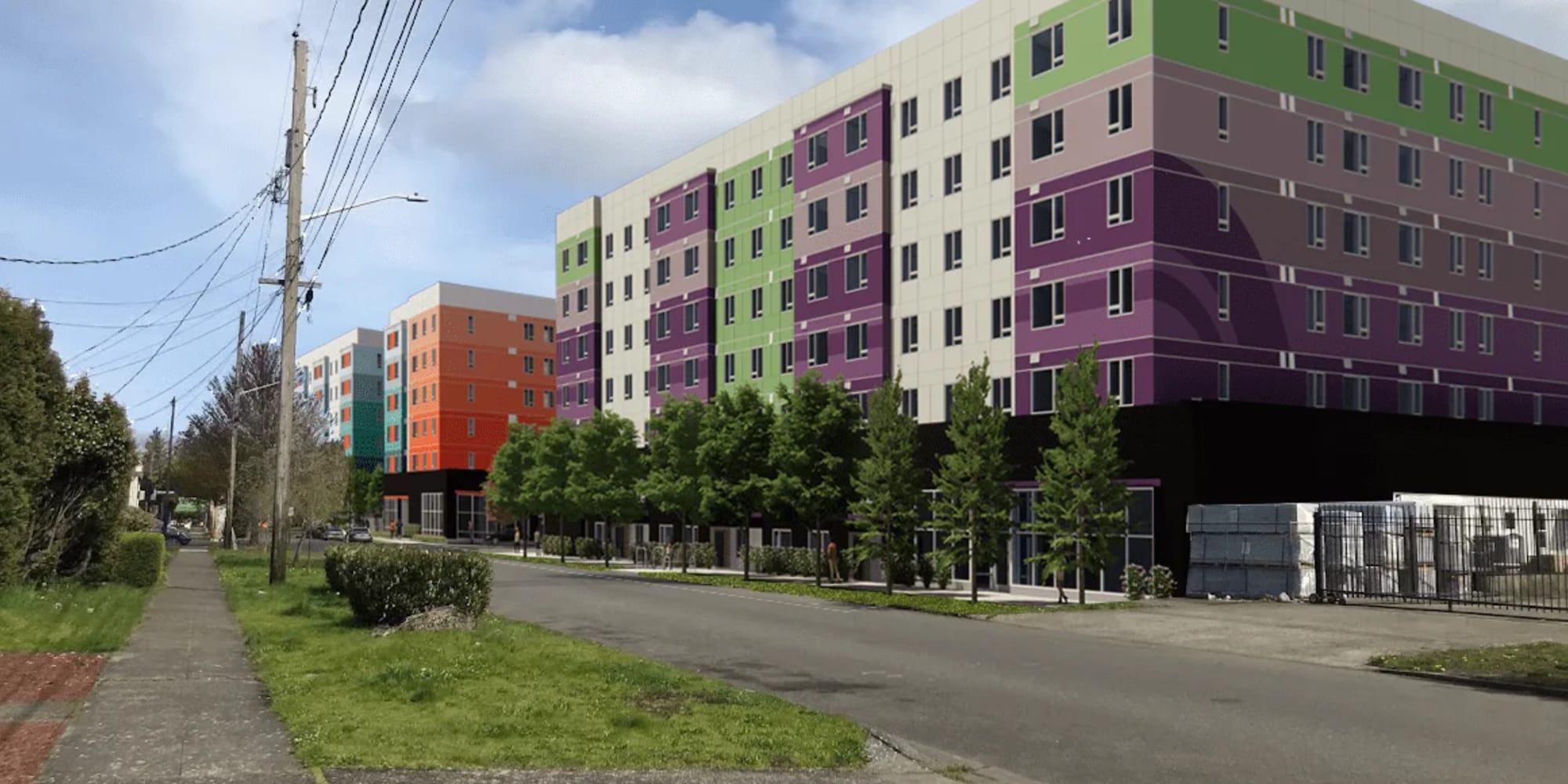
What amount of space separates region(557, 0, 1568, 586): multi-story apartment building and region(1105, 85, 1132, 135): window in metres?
0.07

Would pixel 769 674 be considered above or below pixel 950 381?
below

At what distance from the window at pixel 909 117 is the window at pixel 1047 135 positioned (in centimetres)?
699

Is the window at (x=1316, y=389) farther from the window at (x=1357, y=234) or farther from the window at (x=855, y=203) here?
the window at (x=855, y=203)

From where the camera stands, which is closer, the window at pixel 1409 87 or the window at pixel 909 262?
the window at pixel 1409 87

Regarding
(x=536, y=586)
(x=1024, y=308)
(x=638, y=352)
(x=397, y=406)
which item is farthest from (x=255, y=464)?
(x=397, y=406)

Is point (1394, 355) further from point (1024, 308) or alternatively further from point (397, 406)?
point (397, 406)

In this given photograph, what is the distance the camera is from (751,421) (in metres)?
46.6

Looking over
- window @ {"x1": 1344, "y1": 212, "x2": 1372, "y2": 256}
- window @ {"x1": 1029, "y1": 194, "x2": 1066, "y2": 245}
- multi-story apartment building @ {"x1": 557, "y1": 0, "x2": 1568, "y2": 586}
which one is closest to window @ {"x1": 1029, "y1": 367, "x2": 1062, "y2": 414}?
multi-story apartment building @ {"x1": 557, "y1": 0, "x2": 1568, "y2": 586}

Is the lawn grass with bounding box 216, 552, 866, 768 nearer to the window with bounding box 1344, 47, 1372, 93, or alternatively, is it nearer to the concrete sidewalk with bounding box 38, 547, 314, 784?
the concrete sidewalk with bounding box 38, 547, 314, 784

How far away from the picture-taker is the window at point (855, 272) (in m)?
52.1

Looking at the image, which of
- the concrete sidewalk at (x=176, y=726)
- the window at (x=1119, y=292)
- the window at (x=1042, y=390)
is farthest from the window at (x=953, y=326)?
the concrete sidewalk at (x=176, y=726)

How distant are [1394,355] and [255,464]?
181ft

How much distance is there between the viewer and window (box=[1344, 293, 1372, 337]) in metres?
44.5

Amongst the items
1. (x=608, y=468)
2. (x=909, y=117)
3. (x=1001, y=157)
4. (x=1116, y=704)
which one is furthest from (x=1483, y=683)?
(x=608, y=468)
